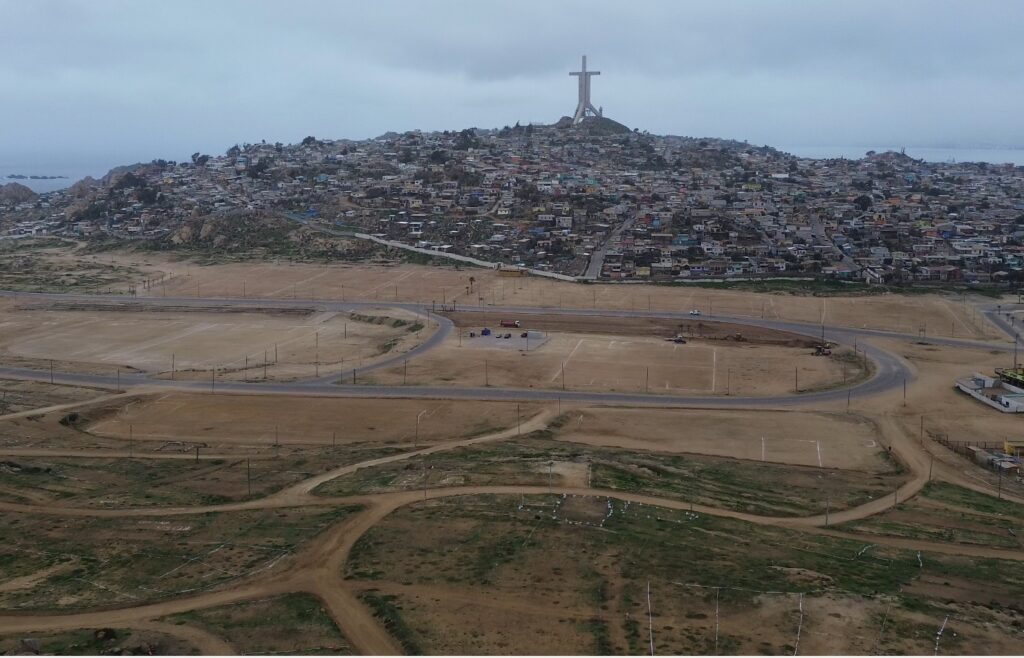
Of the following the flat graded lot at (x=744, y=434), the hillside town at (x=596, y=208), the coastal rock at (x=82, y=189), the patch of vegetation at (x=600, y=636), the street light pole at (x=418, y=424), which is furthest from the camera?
the coastal rock at (x=82, y=189)

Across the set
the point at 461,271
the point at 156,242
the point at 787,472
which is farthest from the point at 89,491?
the point at 156,242

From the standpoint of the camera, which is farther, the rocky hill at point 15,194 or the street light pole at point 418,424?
the rocky hill at point 15,194

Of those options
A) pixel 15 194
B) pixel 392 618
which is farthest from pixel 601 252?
pixel 15 194

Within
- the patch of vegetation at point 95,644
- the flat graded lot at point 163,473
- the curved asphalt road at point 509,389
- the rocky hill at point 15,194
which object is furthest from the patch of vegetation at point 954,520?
the rocky hill at point 15,194

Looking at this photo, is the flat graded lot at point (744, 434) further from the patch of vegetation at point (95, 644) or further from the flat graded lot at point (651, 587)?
the patch of vegetation at point (95, 644)

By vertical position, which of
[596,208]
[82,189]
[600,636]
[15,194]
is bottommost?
[600,636]

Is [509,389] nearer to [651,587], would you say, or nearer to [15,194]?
[651,587]

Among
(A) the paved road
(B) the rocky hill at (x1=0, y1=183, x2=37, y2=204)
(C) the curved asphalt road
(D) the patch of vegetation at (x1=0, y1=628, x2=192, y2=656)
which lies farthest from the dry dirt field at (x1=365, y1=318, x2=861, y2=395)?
(B) the rocky hill at (x1=0, y1=183, x2=37, y2=204)
